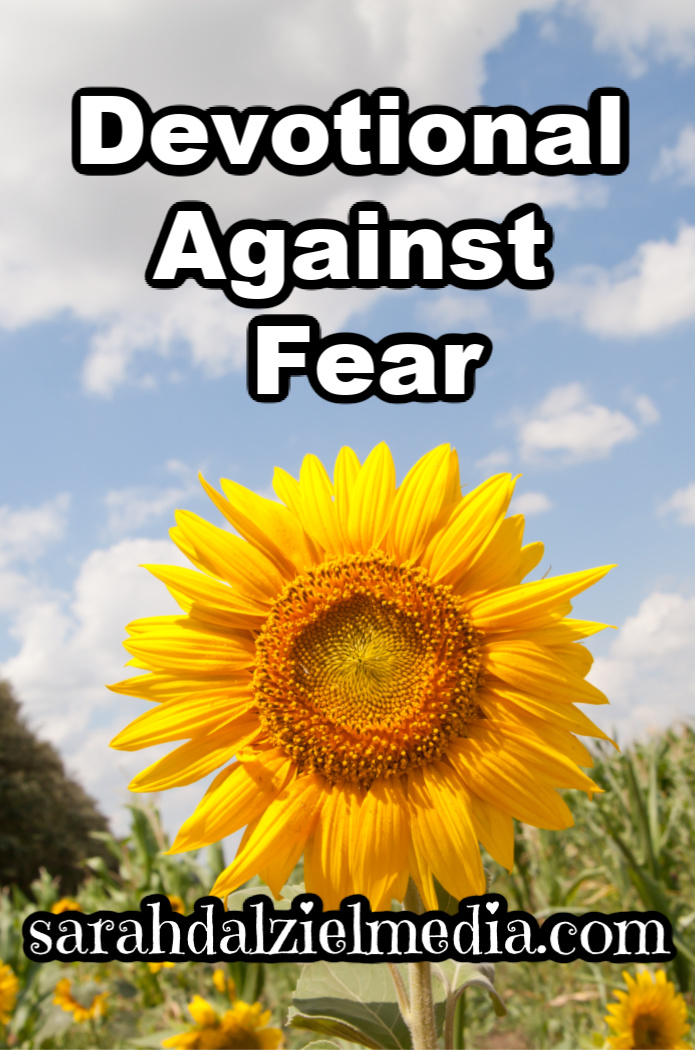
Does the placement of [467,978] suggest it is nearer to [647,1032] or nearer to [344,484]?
[344,484]

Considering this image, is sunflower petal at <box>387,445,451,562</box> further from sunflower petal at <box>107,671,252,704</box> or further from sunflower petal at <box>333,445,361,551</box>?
sunflower petal at <box>107,671,252,704</box>

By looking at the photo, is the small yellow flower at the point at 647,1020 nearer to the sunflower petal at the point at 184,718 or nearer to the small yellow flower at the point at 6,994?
the sunflower petal at the point at 184,718

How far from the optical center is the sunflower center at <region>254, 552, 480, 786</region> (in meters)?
1.38

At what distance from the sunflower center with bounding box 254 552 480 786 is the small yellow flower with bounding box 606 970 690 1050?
5.06 feet

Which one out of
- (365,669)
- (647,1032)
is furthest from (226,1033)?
(365,669)

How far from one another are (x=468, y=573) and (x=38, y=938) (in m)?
1.10

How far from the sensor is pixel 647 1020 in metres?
2.43

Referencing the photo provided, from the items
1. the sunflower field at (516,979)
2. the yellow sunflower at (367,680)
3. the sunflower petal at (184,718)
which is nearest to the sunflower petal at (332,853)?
the yellow sunflower at (367,680)

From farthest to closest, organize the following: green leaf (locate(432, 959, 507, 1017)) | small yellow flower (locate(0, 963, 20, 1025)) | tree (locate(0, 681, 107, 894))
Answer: tree (locate(0, 681, 107, 894)), small yellow flower (locate(0, 963, 20, 1025)), green leaf (locate(432, 959, 507, 1017))

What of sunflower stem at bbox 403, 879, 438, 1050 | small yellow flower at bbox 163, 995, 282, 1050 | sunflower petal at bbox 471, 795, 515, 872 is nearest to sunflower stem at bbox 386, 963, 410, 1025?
sunflower stem at bbox 403, 879, 438, 1050

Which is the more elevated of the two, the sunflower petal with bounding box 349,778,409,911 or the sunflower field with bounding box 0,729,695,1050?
the sunflower petal with bounding box 349,778,409,911

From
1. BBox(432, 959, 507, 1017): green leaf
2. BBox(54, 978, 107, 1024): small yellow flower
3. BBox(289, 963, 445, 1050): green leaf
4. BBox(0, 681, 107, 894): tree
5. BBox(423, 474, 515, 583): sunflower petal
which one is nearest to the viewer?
BBox(432, 959, 507, 1017): green leaf

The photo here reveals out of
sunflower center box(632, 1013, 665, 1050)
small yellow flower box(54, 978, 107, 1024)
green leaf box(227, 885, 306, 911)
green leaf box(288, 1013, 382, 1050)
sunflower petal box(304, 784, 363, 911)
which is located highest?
sunflower petal box(304, 784, 363, 911)

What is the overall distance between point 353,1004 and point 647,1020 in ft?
5.20
